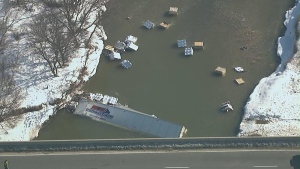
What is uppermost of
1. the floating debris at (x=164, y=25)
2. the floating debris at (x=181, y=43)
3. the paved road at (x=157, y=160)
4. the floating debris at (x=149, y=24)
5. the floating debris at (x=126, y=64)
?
the floating debris at (x=164, y=25)

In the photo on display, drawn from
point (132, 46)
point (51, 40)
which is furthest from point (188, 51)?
point (51, 40)

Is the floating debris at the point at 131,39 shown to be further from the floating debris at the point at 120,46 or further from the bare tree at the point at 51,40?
the bare tree at the point at 51,40

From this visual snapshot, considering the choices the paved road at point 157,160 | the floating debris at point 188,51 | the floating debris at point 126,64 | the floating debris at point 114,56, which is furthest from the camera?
the floating debris at point 188,51

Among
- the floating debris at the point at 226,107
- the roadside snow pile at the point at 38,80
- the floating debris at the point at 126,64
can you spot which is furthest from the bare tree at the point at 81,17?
the floating debris at the point at 226,107

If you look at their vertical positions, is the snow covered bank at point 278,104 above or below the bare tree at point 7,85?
above

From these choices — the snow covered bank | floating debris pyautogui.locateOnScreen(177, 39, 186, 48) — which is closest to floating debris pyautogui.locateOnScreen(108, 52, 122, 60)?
floating debris pyautogui.locateOnScreen(177, 39, 186, 48)

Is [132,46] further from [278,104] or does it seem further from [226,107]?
[278,104]
